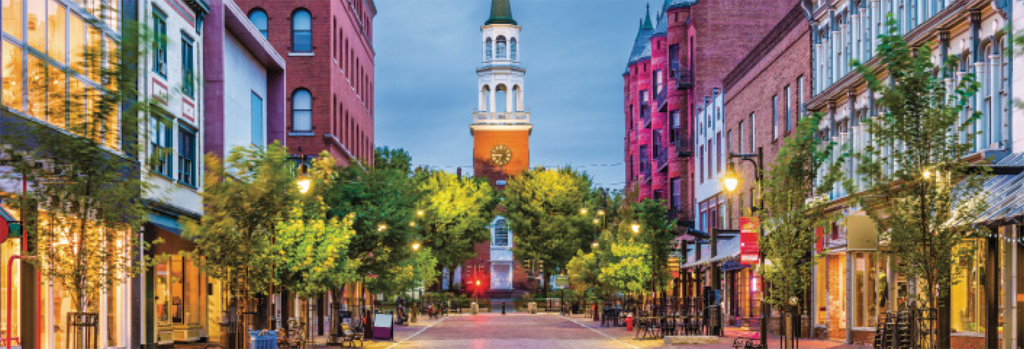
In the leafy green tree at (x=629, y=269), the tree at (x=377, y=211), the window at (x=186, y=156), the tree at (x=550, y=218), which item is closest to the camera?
the window at (x=186, y=156)

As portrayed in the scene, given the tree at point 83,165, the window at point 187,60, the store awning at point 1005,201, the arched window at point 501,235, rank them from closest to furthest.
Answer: the tree at point 83,165
the store awning at point 1005,201
the window at point 187,60
the arched window at point 501,235

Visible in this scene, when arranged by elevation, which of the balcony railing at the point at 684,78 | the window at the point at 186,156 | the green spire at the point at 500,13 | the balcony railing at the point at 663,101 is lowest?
the window at the point at 186,156

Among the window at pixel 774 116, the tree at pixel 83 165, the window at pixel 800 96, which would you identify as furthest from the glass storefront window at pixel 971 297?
the window at pixel 774 116

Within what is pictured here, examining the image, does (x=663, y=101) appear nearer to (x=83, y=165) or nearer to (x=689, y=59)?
(x=689, y=59)

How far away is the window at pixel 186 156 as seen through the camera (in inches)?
1329

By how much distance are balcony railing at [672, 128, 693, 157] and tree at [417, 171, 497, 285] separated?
30.7 m

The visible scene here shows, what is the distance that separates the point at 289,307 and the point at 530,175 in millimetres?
59640

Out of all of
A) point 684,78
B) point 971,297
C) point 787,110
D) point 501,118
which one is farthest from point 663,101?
point 501,118

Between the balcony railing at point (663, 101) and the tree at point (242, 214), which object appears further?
the balcony railing at point (663, 101)

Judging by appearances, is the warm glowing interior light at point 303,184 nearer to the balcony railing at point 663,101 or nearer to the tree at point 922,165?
the tree at point 922,165

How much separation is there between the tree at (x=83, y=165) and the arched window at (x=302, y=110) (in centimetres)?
3597

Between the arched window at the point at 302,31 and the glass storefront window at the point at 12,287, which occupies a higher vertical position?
the arched window at the point at 302,31

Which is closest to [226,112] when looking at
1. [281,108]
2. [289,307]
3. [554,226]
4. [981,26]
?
[281,108]

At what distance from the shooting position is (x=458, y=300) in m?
95.4
